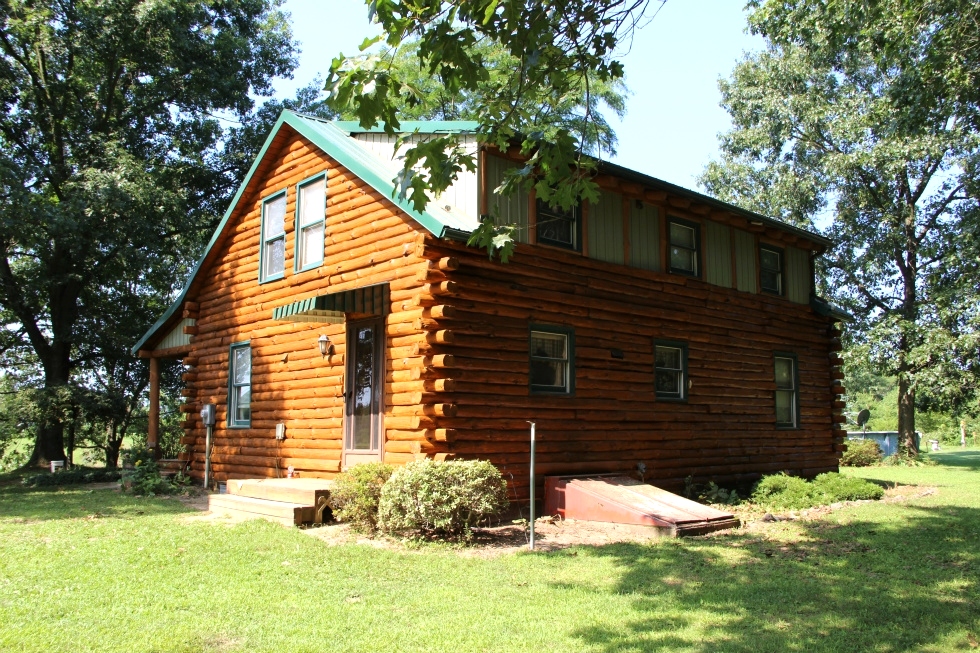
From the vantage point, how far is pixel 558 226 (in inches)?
476

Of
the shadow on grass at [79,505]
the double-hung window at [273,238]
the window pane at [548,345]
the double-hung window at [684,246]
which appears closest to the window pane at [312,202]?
the double-hung window at [273,238]

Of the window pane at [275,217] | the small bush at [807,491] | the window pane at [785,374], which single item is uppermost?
the window pane at [275,217]

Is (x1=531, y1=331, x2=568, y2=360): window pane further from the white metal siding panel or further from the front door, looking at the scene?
the white metal siding panel

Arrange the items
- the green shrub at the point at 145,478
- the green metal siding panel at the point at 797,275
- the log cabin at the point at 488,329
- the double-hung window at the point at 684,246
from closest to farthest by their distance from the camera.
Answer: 1. the log cabin at the point at 488,329
2. the double-hung window at the point at 684,246
3. the green shrub at the point at 145,478
4. the green metal siding panel at the point at 797,275

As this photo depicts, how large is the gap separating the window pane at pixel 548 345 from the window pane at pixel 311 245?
13.0ft

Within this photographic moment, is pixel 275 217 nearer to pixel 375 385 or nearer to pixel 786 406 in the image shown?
pixel 375 385

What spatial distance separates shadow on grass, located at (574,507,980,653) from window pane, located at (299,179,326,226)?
7588mm

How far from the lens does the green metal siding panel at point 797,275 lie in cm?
1650

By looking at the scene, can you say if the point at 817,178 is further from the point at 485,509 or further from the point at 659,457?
the point at 485,509

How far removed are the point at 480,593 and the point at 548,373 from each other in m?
5.45

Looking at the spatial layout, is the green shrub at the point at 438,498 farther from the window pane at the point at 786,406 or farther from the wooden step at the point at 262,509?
the window pane at the point at 786,406

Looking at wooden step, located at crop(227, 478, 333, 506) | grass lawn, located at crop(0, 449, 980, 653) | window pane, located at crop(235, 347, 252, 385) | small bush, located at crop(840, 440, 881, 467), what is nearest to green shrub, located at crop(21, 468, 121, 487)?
window pane, located at crop(235, 347, 252, 385)

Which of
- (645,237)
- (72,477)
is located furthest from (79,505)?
(645,237)

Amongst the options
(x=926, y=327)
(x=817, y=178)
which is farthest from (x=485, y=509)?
(x=817, y=178)
